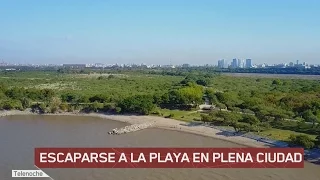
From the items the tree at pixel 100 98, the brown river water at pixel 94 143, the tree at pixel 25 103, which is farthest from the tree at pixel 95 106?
the tree at pixel 25 103

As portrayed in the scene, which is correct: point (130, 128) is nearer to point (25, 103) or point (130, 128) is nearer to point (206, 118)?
point (206, 118)

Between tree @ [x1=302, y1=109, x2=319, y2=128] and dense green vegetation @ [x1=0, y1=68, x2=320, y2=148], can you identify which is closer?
tree @ [x1=302, y1=109, x2=319, y2=128]

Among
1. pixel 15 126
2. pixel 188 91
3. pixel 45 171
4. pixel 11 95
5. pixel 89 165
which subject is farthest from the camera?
pixel 11 95

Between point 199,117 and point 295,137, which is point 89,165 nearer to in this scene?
point 295,137

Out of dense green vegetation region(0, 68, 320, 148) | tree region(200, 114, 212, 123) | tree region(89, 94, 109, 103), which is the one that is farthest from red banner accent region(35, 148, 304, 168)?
tree region(89, 94, 109, 103)

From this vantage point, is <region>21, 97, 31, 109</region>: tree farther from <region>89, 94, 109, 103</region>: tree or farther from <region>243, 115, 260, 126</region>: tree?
<region>243, 115, 260, 126</region>: tree

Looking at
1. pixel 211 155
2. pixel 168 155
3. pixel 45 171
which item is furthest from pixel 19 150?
pixel 211 155
